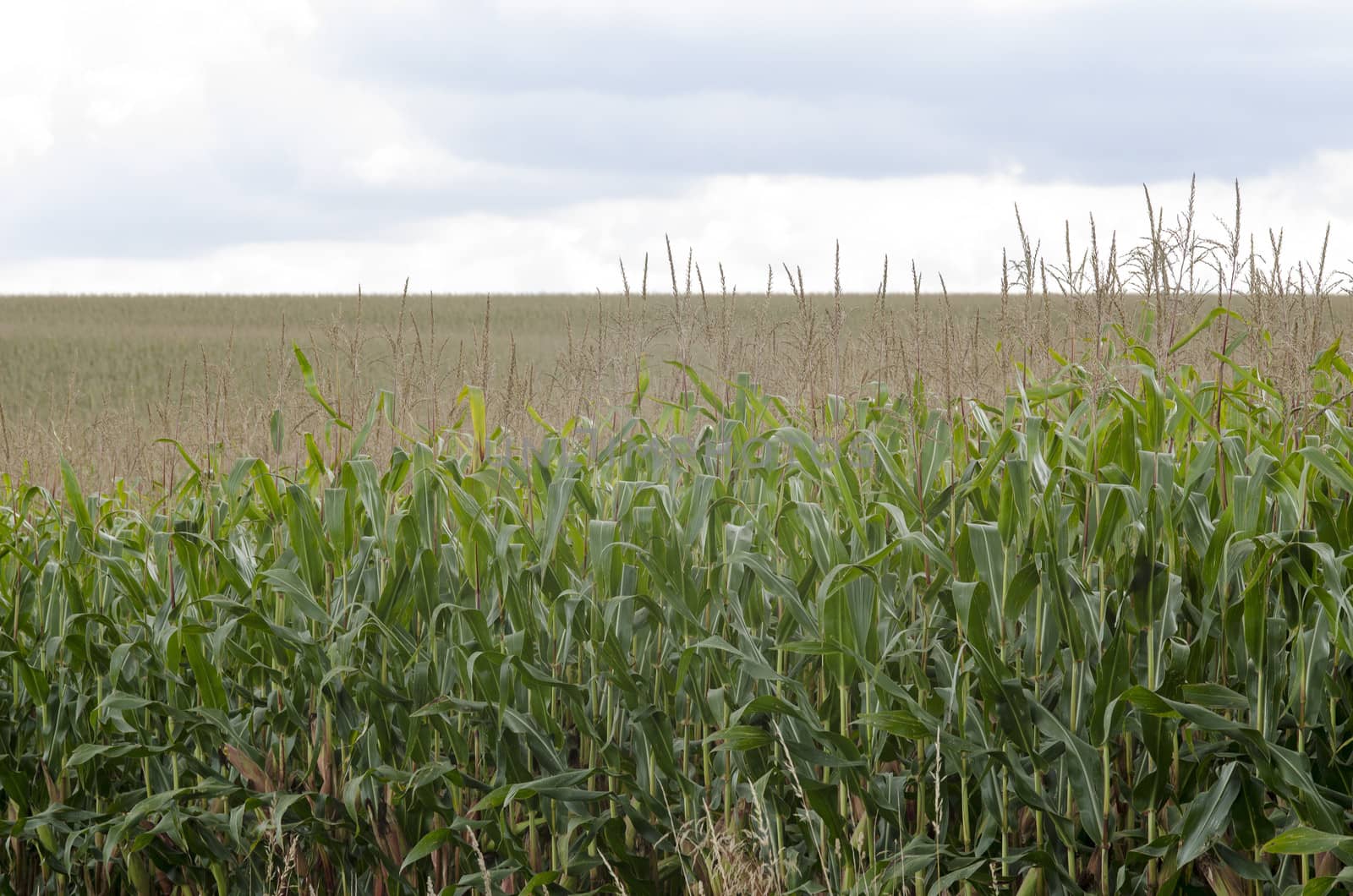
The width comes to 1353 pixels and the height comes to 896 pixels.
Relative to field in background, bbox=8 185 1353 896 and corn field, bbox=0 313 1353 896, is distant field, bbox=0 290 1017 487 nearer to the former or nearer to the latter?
field in background, bbox=8 185 1353 896

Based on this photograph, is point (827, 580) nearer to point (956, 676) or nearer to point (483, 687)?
point (956, 676)

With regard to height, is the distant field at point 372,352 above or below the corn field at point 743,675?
above

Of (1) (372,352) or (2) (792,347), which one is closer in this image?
(2) (792,347)

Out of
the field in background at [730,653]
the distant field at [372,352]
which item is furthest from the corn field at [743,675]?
the distant field at [372,352]

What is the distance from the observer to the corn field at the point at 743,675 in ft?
9.76

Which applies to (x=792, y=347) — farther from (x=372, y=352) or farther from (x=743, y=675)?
(x=372, y=352)

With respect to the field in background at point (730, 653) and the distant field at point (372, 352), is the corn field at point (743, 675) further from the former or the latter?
the distant field at point (372, 352)

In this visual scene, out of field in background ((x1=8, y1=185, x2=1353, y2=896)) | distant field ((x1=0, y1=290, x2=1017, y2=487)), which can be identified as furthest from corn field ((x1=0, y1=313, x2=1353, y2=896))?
distant field ((x1=0, y1=290, x2=1017, y2=487))

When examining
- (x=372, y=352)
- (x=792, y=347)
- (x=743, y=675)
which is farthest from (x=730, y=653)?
(x=372, y=352)

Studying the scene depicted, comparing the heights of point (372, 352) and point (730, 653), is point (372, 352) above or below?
above

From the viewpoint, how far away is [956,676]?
9.71 ft

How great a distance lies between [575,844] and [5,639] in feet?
9.06

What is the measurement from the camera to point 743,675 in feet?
11.0

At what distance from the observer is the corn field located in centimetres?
297
